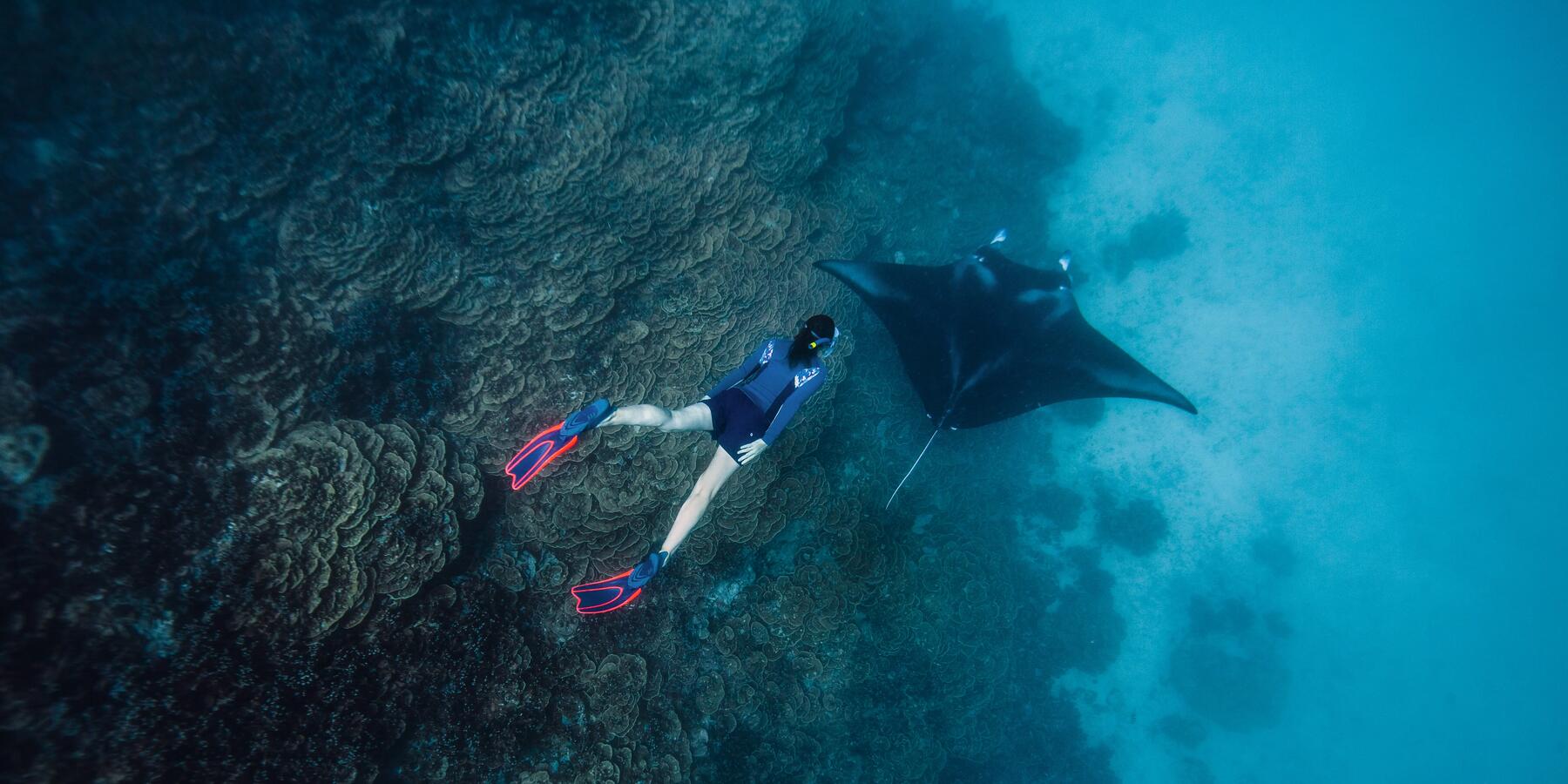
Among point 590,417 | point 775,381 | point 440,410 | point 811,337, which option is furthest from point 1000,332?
point 440,410

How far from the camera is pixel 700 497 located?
4.77m

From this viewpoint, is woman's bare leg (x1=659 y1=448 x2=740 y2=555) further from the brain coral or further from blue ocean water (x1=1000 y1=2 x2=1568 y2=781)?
blue ocean water (x1=1000 y1=2 x2=1568 y2=781)

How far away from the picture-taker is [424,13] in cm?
591

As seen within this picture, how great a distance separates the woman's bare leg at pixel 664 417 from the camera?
14.0 ft

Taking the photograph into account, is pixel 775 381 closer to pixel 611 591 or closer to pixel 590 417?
pixel 590 417

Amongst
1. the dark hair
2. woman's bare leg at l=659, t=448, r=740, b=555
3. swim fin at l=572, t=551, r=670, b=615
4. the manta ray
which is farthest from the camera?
the manta ray

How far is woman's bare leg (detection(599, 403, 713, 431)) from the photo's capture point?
14.0 ft

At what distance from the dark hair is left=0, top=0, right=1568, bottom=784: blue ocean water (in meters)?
2.33

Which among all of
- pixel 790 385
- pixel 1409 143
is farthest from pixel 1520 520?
pixel 790 385

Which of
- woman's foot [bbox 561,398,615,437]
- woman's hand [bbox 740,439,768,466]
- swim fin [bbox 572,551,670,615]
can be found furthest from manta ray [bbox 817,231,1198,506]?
woman's foot [bbox 561,398,615,437]

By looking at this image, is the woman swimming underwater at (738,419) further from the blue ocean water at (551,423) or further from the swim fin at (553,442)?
the blue ocean water at (551,423)

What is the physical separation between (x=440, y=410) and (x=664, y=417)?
281 cm

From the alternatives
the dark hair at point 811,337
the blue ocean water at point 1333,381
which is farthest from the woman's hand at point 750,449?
the blue ocean water at point 1333,381

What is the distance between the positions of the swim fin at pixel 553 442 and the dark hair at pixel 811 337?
1.60 m
